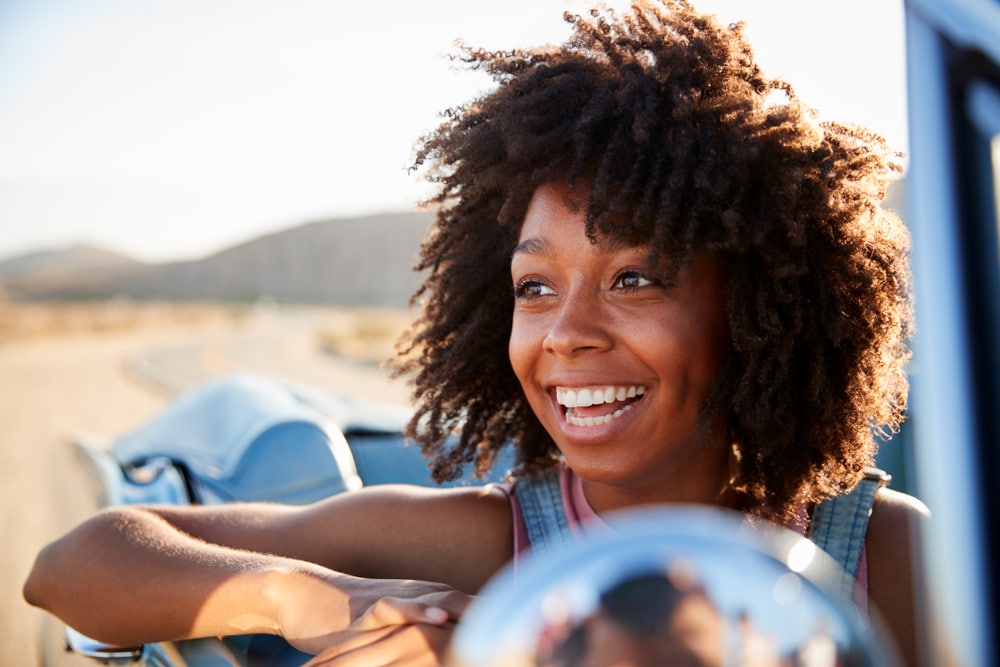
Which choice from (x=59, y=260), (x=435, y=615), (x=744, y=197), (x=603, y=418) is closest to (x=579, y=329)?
(x=603, y=418)

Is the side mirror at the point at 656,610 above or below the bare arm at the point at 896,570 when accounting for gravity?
above

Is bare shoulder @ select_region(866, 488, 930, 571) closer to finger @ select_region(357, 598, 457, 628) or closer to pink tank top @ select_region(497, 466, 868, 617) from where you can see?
pink tank top @ select_region(497, 466, 868, 617)

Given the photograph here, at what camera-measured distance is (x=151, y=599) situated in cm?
195

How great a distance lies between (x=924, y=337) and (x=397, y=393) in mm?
12885

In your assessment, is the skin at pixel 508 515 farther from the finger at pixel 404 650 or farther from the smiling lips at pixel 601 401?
the finger at pixel 404 650

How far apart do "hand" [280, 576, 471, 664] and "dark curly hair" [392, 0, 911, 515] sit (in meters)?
0.78

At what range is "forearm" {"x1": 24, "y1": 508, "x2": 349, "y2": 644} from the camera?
181cm

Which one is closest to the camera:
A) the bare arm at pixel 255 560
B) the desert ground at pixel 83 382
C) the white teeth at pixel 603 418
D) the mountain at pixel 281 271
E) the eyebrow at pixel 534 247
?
the bare arm at pixel 255 560

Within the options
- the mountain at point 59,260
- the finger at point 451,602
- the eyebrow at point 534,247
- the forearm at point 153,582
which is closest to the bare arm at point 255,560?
the forearm at point 153,582

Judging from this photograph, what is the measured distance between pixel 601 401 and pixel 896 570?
0.72m

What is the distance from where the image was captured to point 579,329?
1876 millimetres

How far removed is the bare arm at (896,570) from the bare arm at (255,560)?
825mm

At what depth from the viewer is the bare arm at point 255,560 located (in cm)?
179

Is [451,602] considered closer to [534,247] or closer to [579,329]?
[579,329]
